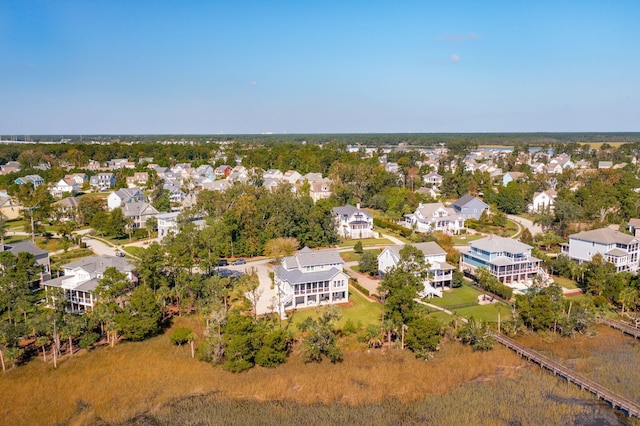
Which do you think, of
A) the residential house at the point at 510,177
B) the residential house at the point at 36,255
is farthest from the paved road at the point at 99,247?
the residential house at the point at 510,177

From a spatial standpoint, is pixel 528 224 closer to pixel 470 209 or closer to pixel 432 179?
pixel 470 209

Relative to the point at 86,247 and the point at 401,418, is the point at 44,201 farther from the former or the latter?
the point at 401,418

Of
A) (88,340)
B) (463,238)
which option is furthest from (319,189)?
(88,340)

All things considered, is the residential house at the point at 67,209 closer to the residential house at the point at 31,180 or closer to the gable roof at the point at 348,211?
the residential house at the point at 31,180

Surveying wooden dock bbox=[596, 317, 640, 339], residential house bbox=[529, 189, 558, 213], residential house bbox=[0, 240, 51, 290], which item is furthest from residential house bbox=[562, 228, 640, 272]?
residential house bbox=[0, 240, 51, 290]

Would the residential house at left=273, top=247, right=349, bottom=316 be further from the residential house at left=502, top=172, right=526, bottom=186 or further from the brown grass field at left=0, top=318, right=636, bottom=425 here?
the residential house at left=502, top=172, right=526, bottom=186

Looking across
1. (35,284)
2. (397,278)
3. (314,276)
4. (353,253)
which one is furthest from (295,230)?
(35,284)
